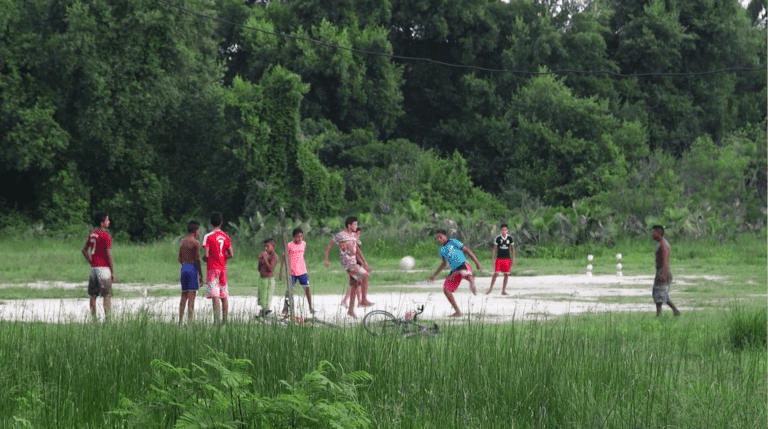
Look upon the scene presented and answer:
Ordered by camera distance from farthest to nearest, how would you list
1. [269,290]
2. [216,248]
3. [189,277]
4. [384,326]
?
1. [269,290]
2. [216,248]
3. [189,277]
4. [384,326]

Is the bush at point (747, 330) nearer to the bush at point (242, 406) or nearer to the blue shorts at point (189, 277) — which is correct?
the bush at point (242, 406)

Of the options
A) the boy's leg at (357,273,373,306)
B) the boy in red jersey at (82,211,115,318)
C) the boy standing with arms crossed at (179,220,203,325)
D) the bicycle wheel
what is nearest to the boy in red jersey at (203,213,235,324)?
the boy standing with arms crossed at (179,220,203,325)

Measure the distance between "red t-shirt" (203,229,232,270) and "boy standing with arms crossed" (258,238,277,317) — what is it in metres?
0.83

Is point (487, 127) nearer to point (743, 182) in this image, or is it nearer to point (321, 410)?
point (743, 182)

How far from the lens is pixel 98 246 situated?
50.1ft

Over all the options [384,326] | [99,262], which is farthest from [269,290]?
[384,326]

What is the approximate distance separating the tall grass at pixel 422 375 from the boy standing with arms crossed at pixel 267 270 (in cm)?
499

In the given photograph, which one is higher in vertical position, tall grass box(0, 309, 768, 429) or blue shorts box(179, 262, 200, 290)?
blue shorts box(179, 262, 200, 290)

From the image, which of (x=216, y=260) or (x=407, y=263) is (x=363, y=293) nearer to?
(x=216, y=260)

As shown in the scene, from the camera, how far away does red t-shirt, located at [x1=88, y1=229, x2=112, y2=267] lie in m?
15.2

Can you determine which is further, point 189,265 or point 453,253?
point 453,253

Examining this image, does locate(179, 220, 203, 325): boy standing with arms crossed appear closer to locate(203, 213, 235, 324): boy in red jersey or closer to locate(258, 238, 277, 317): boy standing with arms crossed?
locate(203, 213, 235, 324): boy in red jersey

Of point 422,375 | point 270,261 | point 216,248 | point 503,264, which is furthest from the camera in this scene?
point 503,264

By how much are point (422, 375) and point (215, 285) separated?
6.02 metres
